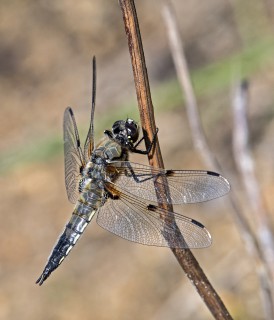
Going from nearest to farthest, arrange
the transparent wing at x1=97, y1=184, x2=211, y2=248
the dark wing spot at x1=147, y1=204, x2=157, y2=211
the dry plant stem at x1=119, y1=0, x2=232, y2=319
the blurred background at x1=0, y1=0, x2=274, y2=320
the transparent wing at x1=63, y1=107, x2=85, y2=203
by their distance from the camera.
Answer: the dry plant stem at x1=119, y1=0, x2=232, y2=319 → the transparent wing at x1=97, y1=184, x2=211, y2=248 → the dark wing spot at x1=147, y1=204, x2=157, y2=211 → the transparent wing at x1=63, y1=107, x2=85, y2=203 → the blurred background at x1=0, y1=0, x2=274, y2=320

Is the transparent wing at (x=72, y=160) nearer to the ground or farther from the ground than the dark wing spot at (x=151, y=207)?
farther from the ground

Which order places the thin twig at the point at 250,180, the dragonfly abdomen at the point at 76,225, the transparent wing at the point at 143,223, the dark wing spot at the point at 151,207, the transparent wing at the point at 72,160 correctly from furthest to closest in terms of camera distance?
1. the transparent wing at the point at 72,160
2. the dragonfly abdomen at the point at 76,225
3. the dark wing spot at the point at 151,207
4. the transparent wing at the point at 143,223
5. the thin twig at the point at 250,180

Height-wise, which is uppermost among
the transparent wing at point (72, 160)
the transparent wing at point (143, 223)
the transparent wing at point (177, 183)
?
the transparent wing at point (72, 160)

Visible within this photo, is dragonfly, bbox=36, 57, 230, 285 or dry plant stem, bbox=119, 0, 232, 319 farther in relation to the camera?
dragonfly, bbox=36, 57, 230, 285

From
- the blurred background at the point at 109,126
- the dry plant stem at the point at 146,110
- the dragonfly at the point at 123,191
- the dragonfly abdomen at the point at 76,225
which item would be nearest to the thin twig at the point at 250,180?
the dragonfly at the point at 123,191

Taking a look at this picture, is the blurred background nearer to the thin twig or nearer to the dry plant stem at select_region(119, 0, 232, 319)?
the thin twig

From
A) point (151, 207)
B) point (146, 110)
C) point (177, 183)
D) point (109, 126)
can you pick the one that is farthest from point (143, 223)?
point (109, 126)

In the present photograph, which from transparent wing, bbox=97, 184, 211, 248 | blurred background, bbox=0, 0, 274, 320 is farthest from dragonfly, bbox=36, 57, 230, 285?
blurred background, bbox=0, 0, 274, 320

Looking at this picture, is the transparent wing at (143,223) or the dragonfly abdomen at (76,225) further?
the dragonfly abdomen at (76,225)

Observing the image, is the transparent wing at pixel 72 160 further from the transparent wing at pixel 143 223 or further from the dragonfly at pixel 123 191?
the transparent wing at pixel 143 223
